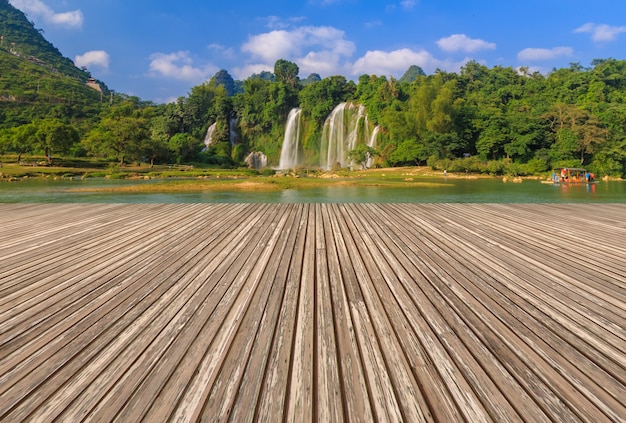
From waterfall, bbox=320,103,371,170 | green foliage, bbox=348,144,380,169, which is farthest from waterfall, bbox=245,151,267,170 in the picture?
green foliage, bbox=348,144,380,169

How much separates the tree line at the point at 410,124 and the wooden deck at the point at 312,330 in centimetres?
4687

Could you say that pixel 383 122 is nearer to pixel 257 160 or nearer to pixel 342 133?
pixel 342 133

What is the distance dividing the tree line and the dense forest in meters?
0.19

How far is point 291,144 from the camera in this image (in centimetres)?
6819

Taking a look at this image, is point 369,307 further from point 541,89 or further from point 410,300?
point 541,89

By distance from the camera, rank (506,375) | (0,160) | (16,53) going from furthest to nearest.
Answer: (16,53) → (0,160) → (506,375)

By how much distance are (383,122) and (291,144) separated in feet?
60.7

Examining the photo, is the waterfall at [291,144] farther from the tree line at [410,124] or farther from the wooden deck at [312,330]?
the wooden deck at [312,330]

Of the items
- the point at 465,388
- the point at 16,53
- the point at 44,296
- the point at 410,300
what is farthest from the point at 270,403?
the point at 16,53

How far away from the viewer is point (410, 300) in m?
3.16

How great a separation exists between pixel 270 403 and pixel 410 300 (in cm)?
176

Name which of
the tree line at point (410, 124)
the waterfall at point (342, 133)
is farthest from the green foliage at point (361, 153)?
the waterfall at point (342, 133)

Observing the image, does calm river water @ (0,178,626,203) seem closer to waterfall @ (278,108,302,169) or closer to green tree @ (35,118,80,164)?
green tree @ (35,118,80,164)

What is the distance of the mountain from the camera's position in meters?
75.3
